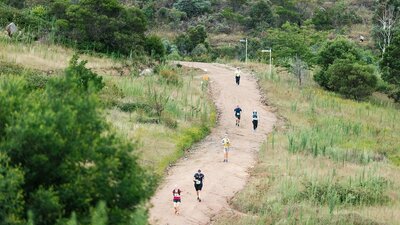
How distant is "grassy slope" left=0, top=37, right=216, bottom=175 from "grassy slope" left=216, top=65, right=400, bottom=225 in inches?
137

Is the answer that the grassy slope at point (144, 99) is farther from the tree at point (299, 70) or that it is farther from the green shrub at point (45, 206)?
the green shrub at point (45, 206)

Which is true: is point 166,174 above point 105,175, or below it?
below

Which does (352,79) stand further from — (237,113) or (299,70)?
(237,113)

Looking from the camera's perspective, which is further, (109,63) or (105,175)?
(109,63)

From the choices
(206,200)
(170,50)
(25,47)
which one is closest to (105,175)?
(206,200)

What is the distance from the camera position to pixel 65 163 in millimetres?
10758

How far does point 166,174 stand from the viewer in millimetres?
22531

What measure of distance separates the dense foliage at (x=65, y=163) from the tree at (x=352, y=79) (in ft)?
96.7

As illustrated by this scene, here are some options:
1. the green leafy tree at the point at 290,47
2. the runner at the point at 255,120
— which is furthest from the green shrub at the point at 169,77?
the green leafy tree at the point at 290,47

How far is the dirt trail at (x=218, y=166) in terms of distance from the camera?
61.9 feet

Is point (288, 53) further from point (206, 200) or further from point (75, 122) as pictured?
point (75, 122)

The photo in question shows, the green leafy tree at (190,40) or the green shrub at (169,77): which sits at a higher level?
the green leafy tree at (190,40)

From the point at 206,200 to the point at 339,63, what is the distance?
22.1m

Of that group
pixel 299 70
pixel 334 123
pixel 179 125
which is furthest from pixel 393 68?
pixel 179 125
